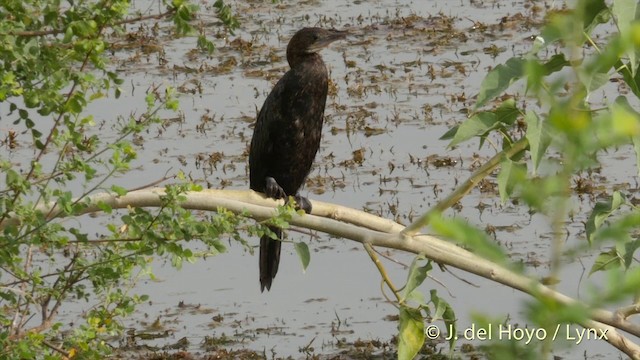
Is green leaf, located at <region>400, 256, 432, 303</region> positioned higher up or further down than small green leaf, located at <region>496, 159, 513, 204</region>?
further down

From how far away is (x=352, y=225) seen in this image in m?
4.50

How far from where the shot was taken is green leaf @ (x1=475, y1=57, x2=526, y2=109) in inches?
113

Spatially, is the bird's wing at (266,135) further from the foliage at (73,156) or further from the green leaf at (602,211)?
the green leaf at (602,211)

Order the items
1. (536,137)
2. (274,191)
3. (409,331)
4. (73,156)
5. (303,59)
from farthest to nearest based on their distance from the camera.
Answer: (303,59) < (274,191) < (409,331) < (73,156) < (536,137)

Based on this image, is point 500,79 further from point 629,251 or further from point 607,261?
point 607,261

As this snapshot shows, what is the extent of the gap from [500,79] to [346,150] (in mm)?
6123

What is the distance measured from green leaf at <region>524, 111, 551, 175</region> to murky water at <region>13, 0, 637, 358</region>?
256 cm

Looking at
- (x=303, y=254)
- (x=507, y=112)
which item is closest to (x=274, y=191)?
(x=303, y=254)

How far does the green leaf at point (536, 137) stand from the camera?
2568 mm

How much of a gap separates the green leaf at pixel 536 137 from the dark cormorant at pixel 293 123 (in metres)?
2.87

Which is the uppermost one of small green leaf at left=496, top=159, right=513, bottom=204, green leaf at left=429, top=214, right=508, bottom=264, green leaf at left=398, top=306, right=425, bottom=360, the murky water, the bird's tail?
green leaf at left=429, top=214, right=508, bottom=264

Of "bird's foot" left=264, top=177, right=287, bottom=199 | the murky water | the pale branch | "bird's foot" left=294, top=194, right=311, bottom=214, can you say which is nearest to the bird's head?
"bird's foot" left=264, top=177, right=287, bottom=199

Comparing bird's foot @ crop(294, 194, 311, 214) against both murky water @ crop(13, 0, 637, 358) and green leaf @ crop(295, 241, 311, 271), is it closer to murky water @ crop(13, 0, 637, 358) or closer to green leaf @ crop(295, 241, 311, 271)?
green leaf @ crop(295, 241, 311, 271)

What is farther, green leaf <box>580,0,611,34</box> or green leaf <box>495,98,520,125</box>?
green leaf <box>495,98,520,125</box>
